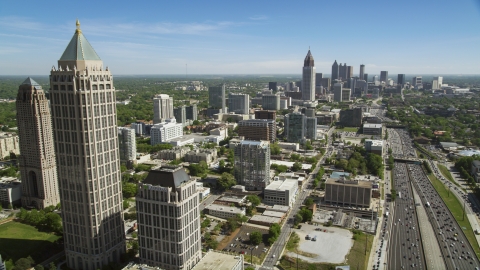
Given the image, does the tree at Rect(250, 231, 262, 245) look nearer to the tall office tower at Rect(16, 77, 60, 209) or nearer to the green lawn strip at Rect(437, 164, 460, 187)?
the tall office tower at Rect(16, 77, 60, 209)

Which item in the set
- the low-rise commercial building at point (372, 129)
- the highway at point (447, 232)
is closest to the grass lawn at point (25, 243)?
the highway at point (447, 232)

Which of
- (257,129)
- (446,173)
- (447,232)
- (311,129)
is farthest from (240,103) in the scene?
(447,232)

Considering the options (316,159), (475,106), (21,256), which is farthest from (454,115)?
(21,256)

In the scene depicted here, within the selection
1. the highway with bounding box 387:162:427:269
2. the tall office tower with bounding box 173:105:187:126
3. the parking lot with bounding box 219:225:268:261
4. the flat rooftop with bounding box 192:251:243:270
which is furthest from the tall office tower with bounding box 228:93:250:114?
the flat rooftop with bounding box 192:251:243:270

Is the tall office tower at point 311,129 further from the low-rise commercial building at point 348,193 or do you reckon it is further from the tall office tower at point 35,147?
the tall office tower at point 35,147

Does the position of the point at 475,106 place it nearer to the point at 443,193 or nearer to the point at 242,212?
the point at 443,193
